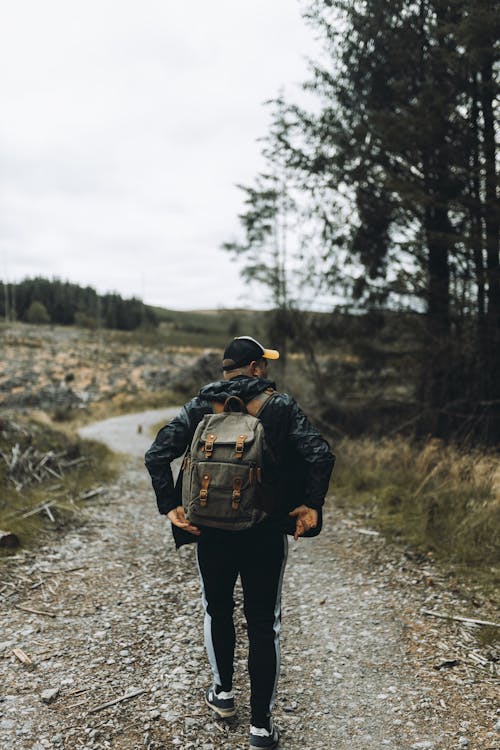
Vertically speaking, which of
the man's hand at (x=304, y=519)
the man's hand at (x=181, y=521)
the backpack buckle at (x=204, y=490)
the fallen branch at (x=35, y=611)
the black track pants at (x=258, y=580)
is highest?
the backpack buckle at (x=204, y=490)

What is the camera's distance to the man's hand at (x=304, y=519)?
2697 mm

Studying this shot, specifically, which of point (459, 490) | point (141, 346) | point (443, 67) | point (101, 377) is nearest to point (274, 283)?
point (443, 67)

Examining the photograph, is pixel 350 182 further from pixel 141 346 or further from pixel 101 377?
pixel 141 346

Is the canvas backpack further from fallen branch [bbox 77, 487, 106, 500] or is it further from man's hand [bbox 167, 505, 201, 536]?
fallen branch [bbox 77, 487, 106, 500]

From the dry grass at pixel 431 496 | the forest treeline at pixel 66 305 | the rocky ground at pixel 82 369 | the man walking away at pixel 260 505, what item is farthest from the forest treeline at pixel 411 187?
the forest treeline at pixel 66 305

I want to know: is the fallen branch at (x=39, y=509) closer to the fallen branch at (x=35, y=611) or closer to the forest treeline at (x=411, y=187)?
the fallen branch at (x=35, y=611)

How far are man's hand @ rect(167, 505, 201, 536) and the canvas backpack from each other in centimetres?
12

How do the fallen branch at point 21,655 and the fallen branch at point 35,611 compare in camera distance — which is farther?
the fallen branch at point 35,611

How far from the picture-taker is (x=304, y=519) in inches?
106

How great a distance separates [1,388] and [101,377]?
9.86m

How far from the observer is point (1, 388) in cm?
2620

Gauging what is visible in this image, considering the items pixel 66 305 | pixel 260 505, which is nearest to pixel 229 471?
pixel 260 505

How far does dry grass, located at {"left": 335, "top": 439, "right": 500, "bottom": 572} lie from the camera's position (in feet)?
17.8

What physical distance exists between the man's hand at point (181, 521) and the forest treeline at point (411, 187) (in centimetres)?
696
